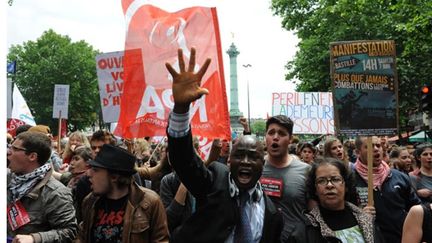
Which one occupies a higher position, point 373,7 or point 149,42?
point 373,7

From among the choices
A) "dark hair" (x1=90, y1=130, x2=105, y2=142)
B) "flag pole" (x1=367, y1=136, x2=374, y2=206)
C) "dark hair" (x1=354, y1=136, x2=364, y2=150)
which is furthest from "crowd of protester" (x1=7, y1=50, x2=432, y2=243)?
"dark hair" (x1=90, y1=130, x2=105, y2=142)

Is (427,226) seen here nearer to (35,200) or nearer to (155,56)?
(35,200)

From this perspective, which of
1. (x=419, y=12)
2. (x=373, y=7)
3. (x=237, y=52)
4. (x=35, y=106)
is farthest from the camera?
(x=237, y=52)

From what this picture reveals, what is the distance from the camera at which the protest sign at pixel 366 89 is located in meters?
5.27

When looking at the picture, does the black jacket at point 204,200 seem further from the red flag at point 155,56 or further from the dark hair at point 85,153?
the dark hair at point 85,153

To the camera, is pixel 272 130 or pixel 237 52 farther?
pixel 237 52

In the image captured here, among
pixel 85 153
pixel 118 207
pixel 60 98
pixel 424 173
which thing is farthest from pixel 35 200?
pixel 60 98

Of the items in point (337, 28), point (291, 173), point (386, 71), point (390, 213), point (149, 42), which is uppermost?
point (337, 28)

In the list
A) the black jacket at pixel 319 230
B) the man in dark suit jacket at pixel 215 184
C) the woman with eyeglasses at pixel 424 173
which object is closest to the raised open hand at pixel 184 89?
the man in dark suit jacket at pixel 215 184

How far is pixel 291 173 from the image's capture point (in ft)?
13.6

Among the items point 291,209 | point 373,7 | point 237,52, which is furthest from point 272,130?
point 237,52

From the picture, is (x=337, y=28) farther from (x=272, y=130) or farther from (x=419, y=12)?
(x=272, y=130)

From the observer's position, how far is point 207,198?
309cm
